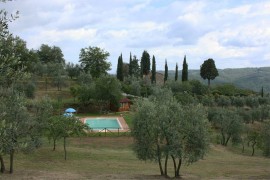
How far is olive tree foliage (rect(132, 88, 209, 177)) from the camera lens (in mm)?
25625

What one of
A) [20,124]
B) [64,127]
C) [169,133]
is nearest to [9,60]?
[20,124]

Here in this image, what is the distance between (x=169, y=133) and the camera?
2558 centimetres

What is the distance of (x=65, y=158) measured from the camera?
3247cm

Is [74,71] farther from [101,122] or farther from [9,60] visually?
[9,60]

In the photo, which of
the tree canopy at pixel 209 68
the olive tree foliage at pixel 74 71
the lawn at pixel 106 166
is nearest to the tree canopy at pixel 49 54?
the olive tree foliage at pixel 74 71

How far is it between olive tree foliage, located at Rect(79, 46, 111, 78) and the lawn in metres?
54.5

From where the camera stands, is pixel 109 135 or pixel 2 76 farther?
pixel 109 135

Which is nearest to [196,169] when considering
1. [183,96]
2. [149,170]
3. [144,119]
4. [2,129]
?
[149,170]

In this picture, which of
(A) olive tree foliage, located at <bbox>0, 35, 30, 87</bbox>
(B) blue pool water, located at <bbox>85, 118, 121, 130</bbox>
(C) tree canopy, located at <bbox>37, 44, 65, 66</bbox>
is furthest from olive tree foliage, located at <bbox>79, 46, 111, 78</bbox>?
(A) olive tree foliage, located at <bbox>0, 35, 30, 87</bbox>

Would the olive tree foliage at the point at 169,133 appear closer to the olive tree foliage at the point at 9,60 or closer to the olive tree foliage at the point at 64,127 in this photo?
the olive tree foliage at the point at 64,127

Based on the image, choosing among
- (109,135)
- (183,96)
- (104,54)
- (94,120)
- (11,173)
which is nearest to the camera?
(11,173)

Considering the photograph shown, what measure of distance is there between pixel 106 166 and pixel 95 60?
67.0 meters

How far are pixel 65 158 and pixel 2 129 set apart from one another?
24660 millimetres

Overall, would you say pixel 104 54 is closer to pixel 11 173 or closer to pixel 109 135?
pixel 109 135
